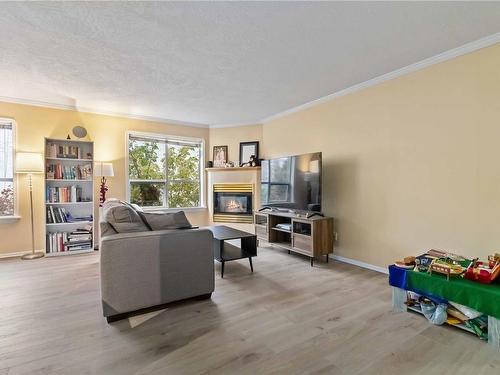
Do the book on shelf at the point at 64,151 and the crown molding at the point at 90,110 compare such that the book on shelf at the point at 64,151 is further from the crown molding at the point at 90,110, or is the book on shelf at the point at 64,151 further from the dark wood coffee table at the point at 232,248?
Answer: the dark wood coffee table at the point at 232,248

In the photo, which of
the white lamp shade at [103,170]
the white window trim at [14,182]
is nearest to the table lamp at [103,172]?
the white lamp shade at [103,170]

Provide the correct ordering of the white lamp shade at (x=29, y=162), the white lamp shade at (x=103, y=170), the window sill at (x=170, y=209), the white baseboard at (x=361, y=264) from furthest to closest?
1. the window sill at (x=170, y=209)
2. the white lamp shade at (x=103, y=170)
3. the white lamp shade at (x=29, y=162)
4. the white baseboard at (x=361, y=264)

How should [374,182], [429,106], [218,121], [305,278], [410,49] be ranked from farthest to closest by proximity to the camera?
[218,121] → [374,182] → [305,278] → [429,106] → [410,49]

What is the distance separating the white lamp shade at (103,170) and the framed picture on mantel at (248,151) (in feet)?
7.96

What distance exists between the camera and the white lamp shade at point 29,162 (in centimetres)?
381

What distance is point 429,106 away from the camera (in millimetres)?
2771

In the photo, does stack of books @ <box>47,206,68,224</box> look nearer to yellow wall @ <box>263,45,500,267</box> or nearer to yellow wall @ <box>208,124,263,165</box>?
yellow wall @ <box>208,124,263,165</box>

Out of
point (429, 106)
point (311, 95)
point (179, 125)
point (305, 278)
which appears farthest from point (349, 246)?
point (179, 125)

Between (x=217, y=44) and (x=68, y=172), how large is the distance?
341cm

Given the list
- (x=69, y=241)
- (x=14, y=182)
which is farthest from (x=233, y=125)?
(x=14, y=182)

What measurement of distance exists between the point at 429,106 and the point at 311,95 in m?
1.57

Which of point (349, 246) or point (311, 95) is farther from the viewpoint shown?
point (311, 95)

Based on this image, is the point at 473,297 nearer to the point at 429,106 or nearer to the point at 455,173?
the point at 455,173

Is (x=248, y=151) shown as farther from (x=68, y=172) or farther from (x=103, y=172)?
(x=68, y=172)
